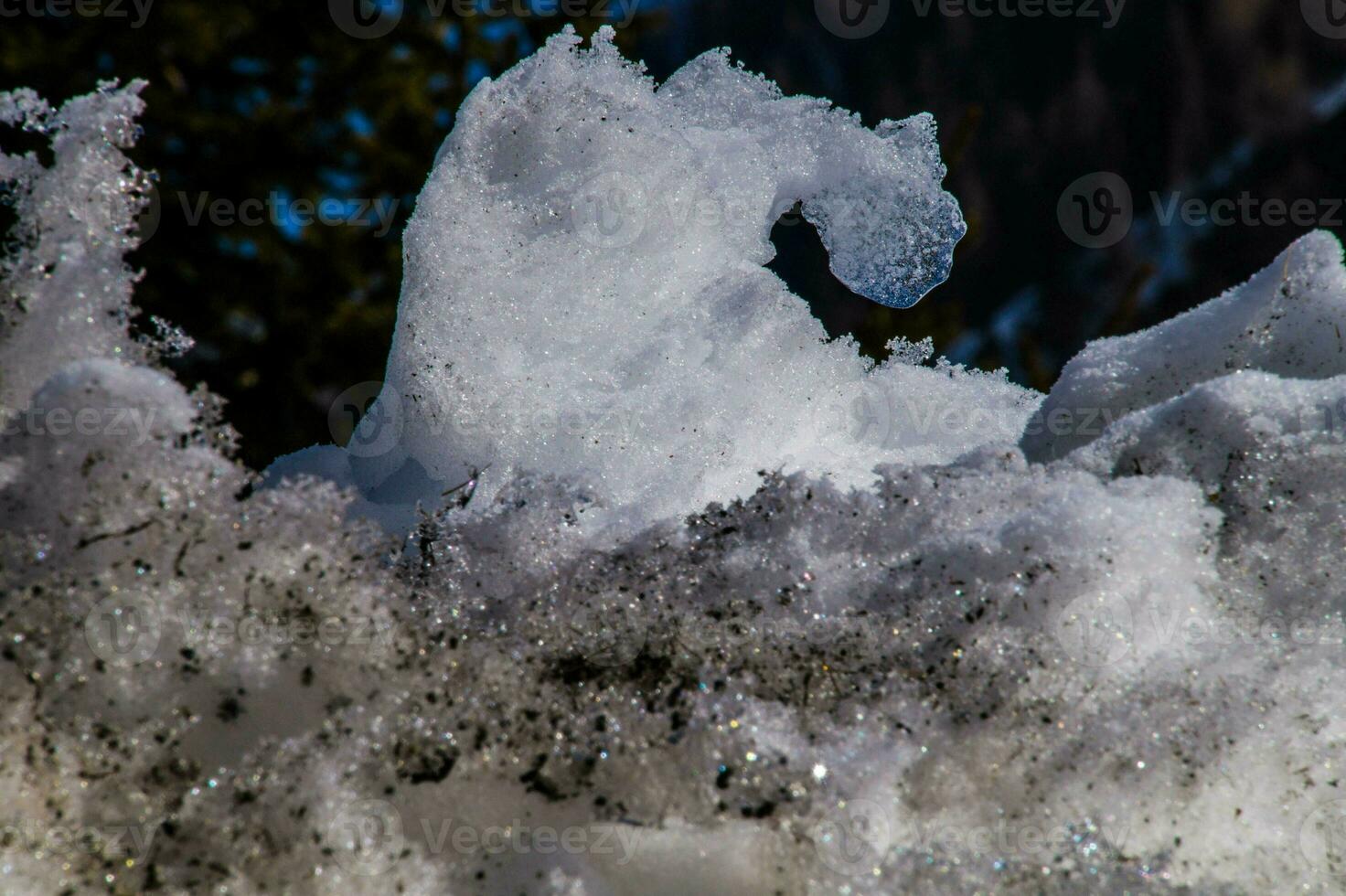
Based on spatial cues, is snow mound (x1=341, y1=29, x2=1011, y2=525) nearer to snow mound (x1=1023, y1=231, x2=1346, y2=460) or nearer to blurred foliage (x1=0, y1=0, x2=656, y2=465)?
snow mound (x1=1023, y1=231, x2=1346, y2=460)

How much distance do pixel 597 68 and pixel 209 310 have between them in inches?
77.2

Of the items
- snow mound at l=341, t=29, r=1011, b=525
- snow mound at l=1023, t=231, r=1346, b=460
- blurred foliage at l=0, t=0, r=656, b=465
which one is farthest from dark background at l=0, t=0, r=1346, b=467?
snow mound at l=1023, t=231, r=1346, b=460

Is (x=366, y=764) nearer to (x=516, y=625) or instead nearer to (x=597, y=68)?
(x=516, y=625)

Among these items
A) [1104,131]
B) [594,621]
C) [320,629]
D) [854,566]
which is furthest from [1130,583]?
[1104,131]

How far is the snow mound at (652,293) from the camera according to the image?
0.58m

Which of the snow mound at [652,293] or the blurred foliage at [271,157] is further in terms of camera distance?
the blurred foliage at [271,157]

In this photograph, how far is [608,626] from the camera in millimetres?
458

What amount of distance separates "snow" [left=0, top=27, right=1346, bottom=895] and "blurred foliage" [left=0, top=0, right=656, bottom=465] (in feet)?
5.89

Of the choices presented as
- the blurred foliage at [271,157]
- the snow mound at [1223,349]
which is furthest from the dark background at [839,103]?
the snow mound at [1223,349]

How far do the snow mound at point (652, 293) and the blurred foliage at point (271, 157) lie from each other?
1.74 meters

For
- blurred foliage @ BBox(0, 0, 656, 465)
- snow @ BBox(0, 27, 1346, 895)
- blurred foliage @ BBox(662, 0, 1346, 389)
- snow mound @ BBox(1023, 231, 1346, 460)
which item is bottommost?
snow @ BBox(0, 27, 1346, 895)

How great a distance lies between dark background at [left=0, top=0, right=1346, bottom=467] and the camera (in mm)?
2354

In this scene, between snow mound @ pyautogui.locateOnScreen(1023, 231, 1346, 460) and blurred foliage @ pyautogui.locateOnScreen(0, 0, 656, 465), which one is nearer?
snow mound @ pyautogui.locateOnScreen(1023, 231, 1346, 460)

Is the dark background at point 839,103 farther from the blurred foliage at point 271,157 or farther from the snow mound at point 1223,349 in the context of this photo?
the snow mound at point 1223,349
